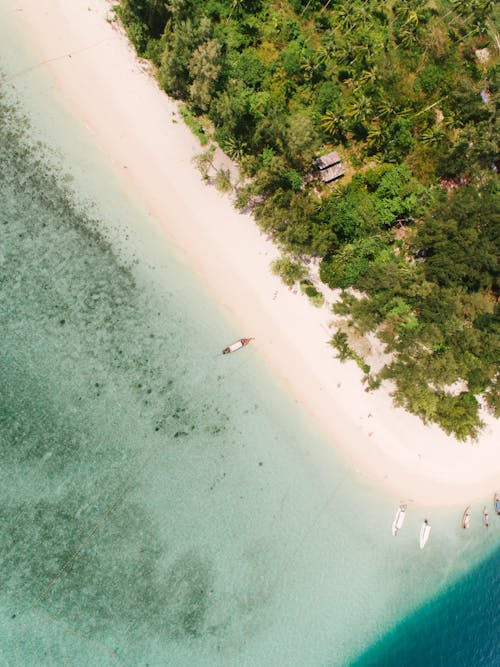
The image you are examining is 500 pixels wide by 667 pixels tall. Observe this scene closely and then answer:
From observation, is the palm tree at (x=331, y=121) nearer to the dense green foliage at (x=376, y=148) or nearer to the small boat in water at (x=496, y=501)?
the dense green foliage at (x=376, y=148)

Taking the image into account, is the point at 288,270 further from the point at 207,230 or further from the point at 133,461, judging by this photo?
the point at 133,461

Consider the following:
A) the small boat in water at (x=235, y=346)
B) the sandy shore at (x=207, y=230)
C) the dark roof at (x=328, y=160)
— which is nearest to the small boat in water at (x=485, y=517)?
the sandy shore at (x=207, y=230)

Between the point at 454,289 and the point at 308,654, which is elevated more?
the point at 454,289

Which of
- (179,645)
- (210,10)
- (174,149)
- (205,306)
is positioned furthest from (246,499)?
(210,10)

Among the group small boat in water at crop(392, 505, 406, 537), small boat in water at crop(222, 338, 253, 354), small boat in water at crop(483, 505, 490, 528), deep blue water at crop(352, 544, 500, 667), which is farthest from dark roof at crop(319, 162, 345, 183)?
deep blue water at crop(352, 544, 500, 667)

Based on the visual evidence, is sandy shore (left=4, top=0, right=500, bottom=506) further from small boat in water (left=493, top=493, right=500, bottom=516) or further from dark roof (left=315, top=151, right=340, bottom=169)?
small boat in water (left=493, top=493, right=500, bottom=516)

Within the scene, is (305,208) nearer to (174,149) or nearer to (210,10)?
(174,149)
